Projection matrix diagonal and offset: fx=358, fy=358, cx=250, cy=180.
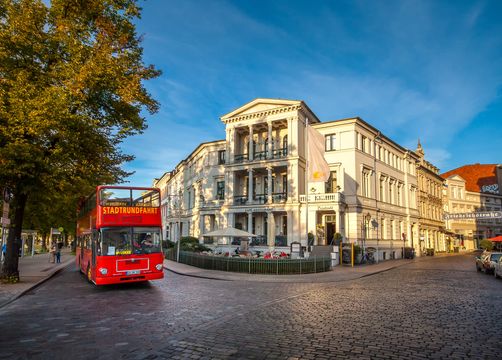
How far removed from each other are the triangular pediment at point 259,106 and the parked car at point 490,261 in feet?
69.7

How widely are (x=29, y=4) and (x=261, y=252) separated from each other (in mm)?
26578

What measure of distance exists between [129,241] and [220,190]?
98.8 feet

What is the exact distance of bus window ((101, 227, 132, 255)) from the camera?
14023 millimetres

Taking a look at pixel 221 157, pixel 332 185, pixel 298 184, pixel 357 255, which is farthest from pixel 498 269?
pixel 221 157

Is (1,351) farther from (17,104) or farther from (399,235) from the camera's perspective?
(399,235)

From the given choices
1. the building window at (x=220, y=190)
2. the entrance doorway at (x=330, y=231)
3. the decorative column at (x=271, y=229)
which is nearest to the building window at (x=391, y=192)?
the entrance doorway at (x=330, y=231)

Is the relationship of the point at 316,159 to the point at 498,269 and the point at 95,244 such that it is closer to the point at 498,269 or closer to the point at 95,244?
the point at 498,269

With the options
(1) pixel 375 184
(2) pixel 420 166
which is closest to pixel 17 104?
(1) pixel 375 184

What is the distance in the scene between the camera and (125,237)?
47.2ft

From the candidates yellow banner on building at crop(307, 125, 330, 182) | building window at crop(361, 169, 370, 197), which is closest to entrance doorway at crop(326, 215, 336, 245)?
building window at crop(361, 169, 370, 197)

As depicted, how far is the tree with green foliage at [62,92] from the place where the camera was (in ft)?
46.1

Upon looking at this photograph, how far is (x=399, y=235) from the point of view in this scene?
1699 inches

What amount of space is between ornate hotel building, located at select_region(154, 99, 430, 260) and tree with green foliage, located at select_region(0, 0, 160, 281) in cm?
1899

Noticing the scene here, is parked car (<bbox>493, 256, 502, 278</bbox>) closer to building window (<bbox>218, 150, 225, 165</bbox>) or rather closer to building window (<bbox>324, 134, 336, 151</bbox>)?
building window (<bbox>324, 134, 336, 151</bbox>)
